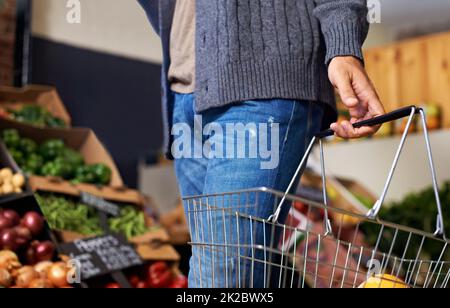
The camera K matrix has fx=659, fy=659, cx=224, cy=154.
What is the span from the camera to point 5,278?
1.86 metres

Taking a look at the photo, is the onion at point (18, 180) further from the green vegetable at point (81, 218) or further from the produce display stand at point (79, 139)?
the produce display stand at point (79, 139)

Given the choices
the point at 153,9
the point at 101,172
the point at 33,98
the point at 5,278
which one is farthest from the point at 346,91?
the point at 33,98

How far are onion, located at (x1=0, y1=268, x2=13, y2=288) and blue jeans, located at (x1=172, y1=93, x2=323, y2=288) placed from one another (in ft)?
3.04

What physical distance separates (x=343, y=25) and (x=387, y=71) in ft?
14.6

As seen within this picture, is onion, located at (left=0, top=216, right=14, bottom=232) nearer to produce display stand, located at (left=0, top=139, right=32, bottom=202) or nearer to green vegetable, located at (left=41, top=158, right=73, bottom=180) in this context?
produce display stand, located at (left=0, top=139, right=32, bottom=202)

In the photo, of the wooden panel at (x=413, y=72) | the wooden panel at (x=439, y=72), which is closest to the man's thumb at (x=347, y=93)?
the wooden panel at (x=439, y=72)

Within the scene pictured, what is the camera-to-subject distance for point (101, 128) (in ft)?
12.0

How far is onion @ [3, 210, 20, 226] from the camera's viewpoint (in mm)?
2201

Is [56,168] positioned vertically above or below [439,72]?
below

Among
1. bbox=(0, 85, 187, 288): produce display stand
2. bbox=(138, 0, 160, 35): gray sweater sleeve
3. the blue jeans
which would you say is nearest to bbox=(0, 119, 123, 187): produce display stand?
bbox=(0, 85, 187, 288): produce display stand

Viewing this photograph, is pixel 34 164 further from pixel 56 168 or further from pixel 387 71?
pixel 387 71
